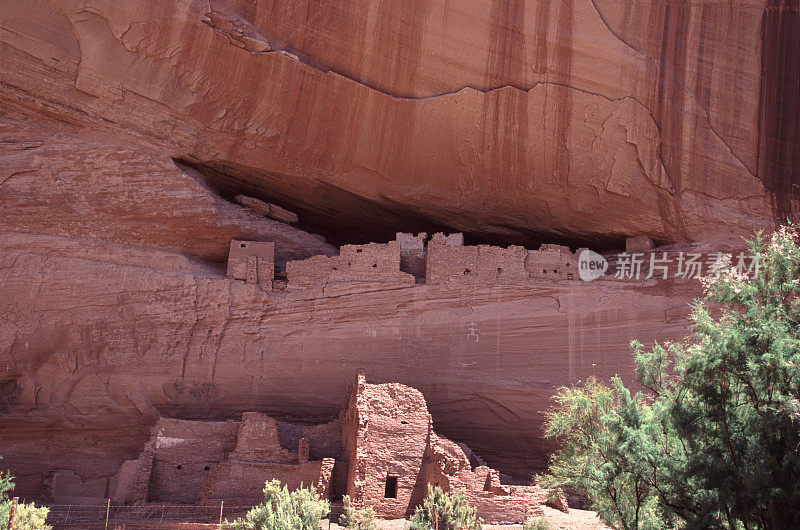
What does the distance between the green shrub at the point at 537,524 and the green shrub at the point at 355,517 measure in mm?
2340

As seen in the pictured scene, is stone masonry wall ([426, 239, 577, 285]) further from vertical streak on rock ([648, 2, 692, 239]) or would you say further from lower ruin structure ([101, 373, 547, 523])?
lower ruin structure ([101, 373, 547, 523])

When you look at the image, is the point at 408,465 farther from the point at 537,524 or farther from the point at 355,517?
the point at 537,524

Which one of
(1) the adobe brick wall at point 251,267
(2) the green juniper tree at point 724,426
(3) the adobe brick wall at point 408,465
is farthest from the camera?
(1) the adobe brick wall at point 251,267

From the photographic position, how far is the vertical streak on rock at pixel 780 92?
1816cm

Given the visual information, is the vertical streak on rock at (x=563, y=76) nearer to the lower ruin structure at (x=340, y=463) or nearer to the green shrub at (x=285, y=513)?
the lower ruin structure at (x=340, y=463)

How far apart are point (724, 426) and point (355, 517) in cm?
580

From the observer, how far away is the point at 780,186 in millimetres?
18484

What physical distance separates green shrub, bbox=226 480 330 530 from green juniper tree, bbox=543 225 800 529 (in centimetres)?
415

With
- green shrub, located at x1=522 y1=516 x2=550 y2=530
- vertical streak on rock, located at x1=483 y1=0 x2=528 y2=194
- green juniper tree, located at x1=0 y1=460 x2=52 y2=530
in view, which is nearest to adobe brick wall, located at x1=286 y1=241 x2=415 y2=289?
vertical streak on rock, located at x1=483 y1=0 x2=528 y2=194

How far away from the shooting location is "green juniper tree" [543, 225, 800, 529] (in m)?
10.9

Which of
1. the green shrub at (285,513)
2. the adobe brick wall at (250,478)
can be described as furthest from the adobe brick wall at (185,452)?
the green shrub at (285,513)

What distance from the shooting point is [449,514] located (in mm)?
13781

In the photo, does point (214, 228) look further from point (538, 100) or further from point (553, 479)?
point (553, 479)

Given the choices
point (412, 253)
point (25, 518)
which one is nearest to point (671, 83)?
point (412, 253)
